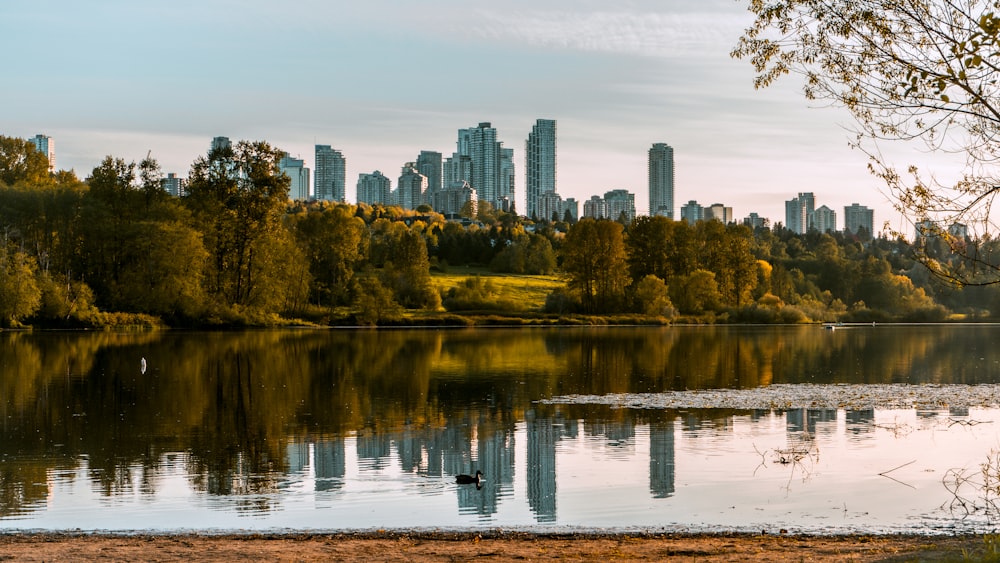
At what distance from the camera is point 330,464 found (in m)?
19.4

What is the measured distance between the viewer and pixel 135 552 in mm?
11938

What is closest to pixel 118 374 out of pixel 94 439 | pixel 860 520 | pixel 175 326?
pixel 94 439

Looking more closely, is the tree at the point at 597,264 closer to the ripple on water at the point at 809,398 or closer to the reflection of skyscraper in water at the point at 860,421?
the ripple on water at the point at 809,398

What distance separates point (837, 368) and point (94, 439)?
34854mm

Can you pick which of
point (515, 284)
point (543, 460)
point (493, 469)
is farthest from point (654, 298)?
point (493, 469)

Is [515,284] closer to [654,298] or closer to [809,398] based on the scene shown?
[654,298]

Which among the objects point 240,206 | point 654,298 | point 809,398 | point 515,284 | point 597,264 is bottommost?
point 809,398

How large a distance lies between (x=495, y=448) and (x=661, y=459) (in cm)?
370

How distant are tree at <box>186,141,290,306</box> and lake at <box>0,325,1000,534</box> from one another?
43.9 metres

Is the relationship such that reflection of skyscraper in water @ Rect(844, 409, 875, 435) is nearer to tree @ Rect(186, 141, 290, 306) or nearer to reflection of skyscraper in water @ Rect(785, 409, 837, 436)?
reflection of skyscraper in water @ Rect(785, 409, 837, 436)

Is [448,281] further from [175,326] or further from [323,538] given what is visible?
[323,538]

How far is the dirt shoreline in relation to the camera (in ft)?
38.1

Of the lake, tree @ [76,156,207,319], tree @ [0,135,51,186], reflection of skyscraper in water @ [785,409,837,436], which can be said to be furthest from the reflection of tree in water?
tree @ [0,135,51,186]

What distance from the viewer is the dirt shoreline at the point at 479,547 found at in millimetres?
11625
